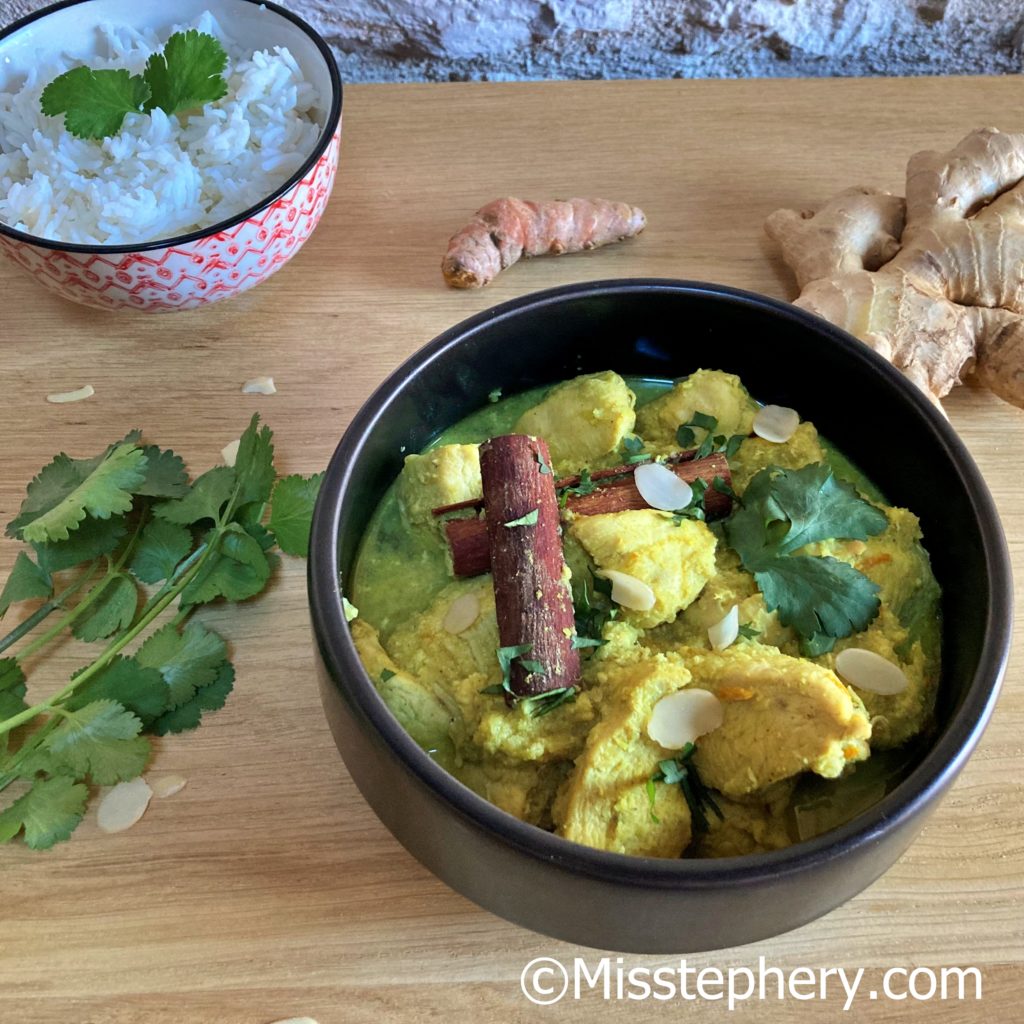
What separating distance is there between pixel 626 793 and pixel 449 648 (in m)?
0.19

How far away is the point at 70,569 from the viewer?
112cm

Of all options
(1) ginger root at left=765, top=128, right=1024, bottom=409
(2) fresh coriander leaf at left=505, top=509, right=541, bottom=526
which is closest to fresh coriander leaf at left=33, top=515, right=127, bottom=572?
(2) fresh coriander leaf at left=505, top=509, right=541, bottom=526

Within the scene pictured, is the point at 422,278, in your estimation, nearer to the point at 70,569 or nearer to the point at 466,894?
the point at 70,569

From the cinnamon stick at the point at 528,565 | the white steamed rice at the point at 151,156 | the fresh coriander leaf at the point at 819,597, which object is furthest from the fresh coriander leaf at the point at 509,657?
the white steamed rice at the point at 151,156

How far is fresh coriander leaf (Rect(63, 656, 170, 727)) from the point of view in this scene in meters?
1.00

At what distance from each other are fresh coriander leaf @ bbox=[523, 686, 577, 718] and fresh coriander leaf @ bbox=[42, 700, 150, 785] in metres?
0.39

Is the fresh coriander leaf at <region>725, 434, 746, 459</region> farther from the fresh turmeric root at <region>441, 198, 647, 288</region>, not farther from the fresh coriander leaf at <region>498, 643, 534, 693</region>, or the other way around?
the fresh turmeric root at <region>441, 198, 647, 288</region>

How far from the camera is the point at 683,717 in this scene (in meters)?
0.80

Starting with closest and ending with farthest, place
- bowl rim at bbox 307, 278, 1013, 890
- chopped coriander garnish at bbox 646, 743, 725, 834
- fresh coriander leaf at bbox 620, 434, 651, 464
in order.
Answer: bowl rim at bbox 307, 278, 1013, 890
chopped coriander garnish at bbox 646, 743, 725, 834
fresh coriander leaf at bbox 620, 434, 651, 464

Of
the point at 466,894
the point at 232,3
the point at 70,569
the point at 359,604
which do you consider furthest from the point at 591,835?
the point at 232,3

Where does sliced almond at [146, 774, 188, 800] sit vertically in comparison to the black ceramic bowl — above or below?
below

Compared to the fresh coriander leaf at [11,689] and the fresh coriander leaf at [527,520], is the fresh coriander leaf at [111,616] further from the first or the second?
the fresh coriander leaf at [527,520]

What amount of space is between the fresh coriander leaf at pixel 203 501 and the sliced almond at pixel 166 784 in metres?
0.26

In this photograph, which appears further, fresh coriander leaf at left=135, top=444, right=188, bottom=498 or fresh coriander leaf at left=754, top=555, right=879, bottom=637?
fresh coriander leaf at left=135, top=444, right=188, bottom=498
